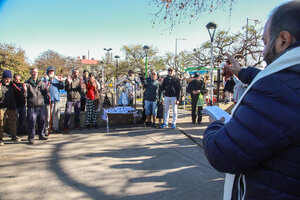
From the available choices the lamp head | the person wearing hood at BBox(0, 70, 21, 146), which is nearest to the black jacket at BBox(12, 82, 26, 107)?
the person wearing hood at BBox(0, 70, 21, 146)

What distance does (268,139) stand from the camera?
0.78m

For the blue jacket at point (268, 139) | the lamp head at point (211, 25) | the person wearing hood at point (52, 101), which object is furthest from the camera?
the lamp head at point (211, 25)

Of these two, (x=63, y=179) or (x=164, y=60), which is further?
(x=164, y=60)

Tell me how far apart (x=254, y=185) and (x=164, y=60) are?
109 ft

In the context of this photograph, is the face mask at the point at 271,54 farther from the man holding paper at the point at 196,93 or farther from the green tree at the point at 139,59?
A: the green tree at the point at 139,59

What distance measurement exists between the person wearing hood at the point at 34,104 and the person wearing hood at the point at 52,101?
1.00ft

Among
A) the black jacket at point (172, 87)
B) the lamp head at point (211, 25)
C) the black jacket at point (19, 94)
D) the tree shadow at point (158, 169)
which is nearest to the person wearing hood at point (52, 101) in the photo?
the black jacket at point (19, 94)

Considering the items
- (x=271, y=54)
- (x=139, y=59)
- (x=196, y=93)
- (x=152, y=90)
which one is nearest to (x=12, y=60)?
(x=152, y=90)

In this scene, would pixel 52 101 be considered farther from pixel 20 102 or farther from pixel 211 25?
pixel 211 25

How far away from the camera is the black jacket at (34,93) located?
5.31 m

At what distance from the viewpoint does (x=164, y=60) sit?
109ft

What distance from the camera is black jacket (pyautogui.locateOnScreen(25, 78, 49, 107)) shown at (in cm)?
531

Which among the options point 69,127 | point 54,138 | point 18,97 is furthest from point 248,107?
point 69,127

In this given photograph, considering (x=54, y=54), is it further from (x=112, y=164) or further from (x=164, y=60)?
(x=112, y=164)
